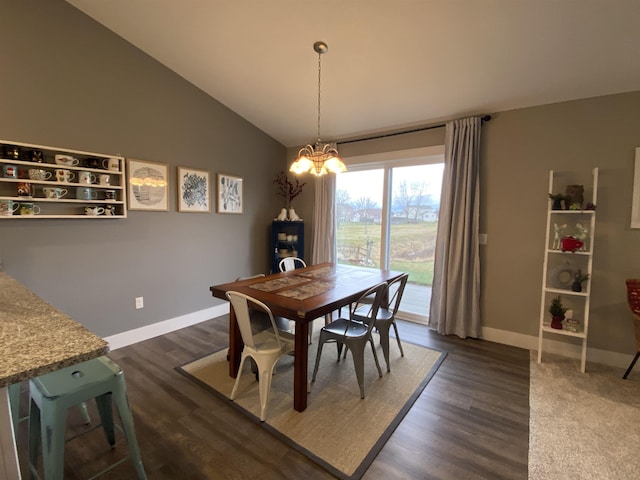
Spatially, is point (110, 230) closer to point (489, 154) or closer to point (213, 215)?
point (213, 215)

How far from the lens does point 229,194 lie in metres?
3.89

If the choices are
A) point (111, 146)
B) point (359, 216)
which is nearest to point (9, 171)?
point (111, 146)

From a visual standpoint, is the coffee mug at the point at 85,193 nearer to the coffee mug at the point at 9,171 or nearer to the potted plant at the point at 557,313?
the coffee mug at the point at 9,171

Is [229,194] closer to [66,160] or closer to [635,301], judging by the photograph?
[66,160]

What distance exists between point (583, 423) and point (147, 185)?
415 centimetres

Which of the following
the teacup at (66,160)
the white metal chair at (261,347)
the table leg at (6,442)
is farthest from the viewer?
the teacup at (66,160)

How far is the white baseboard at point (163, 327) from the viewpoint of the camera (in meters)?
2.94

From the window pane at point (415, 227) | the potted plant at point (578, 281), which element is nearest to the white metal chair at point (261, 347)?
the window pane at point (415, 227)

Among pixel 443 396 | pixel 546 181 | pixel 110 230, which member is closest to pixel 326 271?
pixel 443 396

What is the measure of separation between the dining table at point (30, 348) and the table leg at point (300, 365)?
3.94 feet

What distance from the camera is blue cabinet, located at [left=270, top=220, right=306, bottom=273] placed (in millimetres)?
4391

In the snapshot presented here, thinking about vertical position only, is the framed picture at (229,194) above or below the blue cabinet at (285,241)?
above

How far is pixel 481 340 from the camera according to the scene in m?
3.27

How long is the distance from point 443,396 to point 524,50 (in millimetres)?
2777
